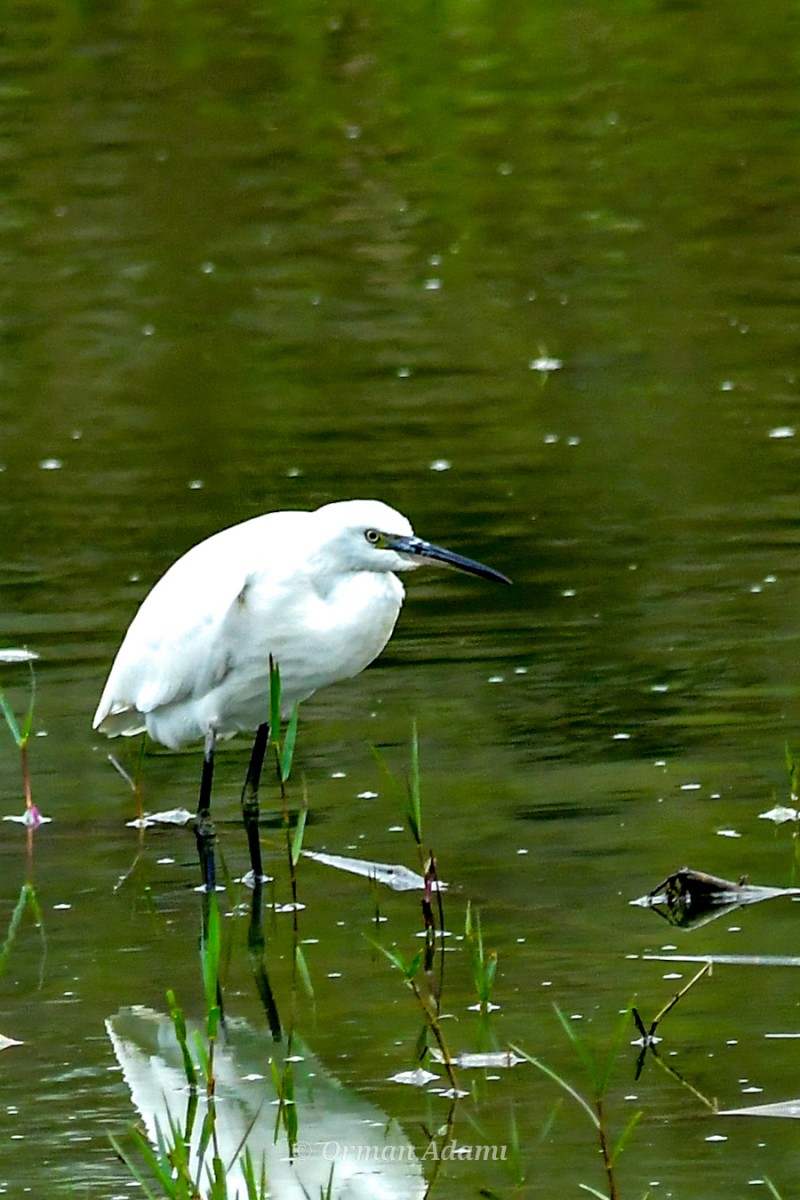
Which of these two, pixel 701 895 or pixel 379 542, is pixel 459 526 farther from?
pixel 701 895

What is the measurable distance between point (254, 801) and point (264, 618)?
0.48 meters

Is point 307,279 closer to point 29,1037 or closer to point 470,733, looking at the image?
point 470,733

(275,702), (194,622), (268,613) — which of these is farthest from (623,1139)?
(194,622)

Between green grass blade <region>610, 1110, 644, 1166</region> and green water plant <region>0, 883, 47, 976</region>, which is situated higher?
green grass blade <region>610, 1110, 644, 1166</region>

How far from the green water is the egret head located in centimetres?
71

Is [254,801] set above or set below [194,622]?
below

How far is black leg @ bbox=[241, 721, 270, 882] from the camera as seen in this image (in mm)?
6770

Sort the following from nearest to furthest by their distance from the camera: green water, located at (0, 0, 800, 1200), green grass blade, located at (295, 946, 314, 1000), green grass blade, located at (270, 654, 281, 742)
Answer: green water, located at (0, 0, 800, 1200), green grass blade, located at (295, 946, 314, 1000), green grass blade, located at (270, 654, 281, 742)

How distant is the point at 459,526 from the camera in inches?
395

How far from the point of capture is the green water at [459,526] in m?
5.51

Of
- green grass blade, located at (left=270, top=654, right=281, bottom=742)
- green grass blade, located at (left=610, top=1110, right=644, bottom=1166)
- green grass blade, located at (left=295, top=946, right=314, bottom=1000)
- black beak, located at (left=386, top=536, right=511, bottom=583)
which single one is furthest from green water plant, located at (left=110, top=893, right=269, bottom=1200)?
black beak, located at (left=386, top=536, right=511, bottom=583)

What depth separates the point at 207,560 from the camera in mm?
7121

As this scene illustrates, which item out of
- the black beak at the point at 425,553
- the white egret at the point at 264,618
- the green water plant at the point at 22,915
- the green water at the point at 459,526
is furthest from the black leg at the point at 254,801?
the black beak at the point at 425,553

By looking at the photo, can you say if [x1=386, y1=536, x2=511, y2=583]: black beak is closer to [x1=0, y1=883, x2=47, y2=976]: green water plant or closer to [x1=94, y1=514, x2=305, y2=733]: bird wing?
[x1=94, y1=514, x2=305, y2=733]: bird wing
